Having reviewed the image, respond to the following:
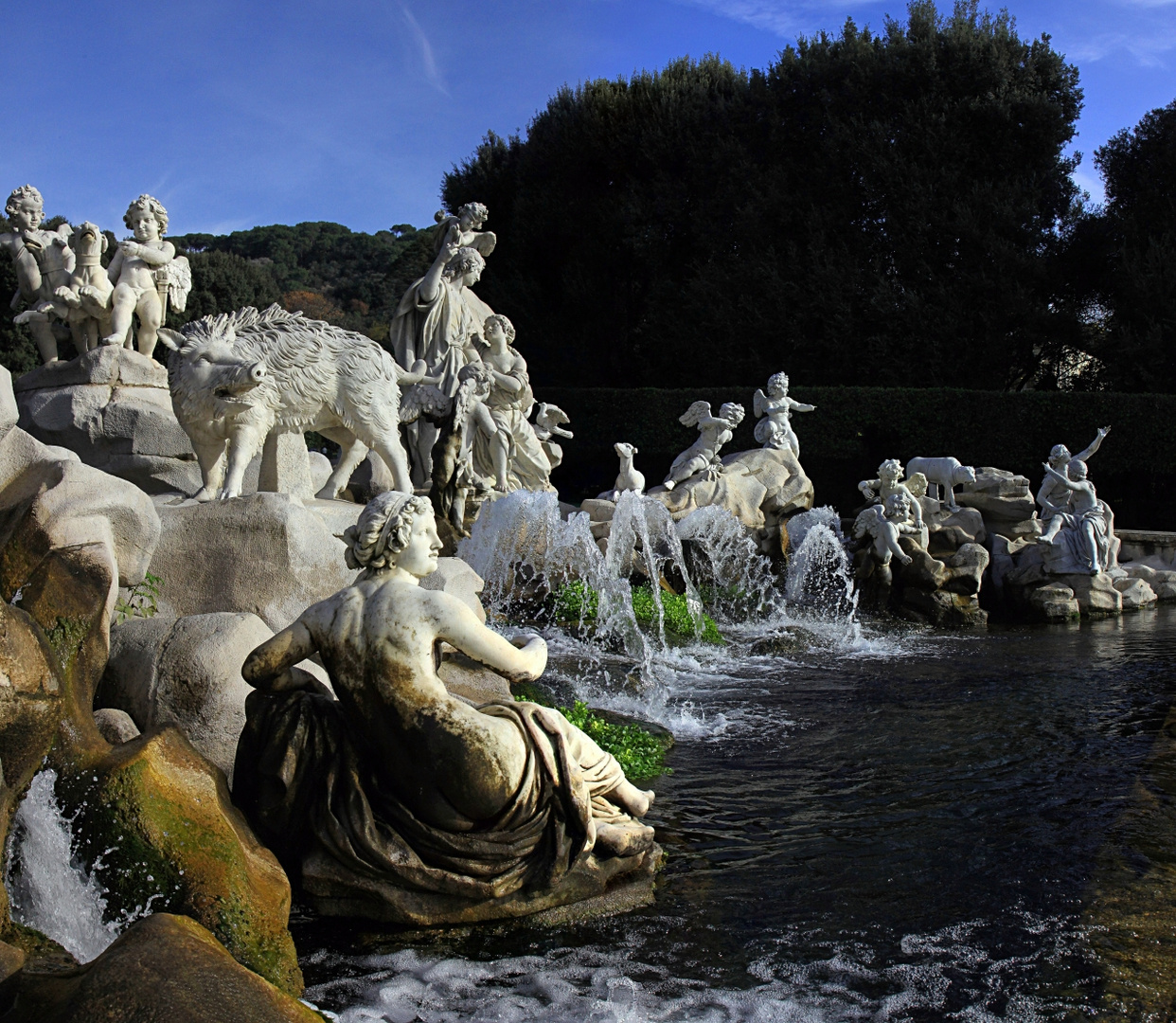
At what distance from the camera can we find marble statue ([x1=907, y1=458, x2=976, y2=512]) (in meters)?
13.7

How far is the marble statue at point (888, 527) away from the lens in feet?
38.2

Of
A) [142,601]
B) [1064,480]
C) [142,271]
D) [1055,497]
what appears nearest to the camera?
[142,601]

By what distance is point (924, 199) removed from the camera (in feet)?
65.0

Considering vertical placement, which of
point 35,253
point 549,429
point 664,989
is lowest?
point 664,989

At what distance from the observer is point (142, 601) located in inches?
191

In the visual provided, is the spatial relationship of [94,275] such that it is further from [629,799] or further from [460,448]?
[629,799]

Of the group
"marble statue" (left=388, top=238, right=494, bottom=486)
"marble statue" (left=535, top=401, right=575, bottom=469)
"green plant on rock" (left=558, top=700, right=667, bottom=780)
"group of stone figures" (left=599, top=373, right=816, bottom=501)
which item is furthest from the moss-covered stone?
"marble statue" (left=535, top=401, right=575, bottom=469)

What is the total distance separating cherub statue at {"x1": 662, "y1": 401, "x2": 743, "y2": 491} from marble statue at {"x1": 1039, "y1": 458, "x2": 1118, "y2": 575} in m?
4.17

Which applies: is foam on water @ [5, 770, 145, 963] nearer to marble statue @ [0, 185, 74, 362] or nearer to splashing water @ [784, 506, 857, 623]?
marble statue @ [0, 185, 74, 362]

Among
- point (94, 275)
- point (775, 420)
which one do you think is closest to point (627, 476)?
point (775, 420)

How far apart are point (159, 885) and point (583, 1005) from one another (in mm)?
1247

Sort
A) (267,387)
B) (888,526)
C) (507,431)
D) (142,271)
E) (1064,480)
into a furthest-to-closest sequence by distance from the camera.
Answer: (1064,480)
(888,526)
(507,431)
(142,271)
(267,387)

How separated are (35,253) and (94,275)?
1.04 metres

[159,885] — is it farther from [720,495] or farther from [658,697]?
[720,495]
